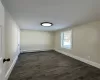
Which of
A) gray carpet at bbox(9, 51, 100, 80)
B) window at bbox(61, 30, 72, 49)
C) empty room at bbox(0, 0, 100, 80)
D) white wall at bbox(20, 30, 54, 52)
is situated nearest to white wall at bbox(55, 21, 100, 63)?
empty room at bbox(0, 0, 100, 80)

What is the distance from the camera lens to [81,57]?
4445mm

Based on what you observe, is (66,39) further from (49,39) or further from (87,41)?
(87,41)

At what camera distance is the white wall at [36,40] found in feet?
23.5

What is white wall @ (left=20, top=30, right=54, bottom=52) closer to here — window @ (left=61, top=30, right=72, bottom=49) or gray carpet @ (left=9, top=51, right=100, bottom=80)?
window @ (left=61, top=30, right=72, bottom=49)

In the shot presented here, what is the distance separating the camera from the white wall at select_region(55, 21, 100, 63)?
358cm

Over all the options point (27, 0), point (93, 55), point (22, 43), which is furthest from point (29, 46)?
point (27, 0)

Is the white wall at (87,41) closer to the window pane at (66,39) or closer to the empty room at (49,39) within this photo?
the empty room at (49,39)

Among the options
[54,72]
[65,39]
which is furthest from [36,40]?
[54,72]

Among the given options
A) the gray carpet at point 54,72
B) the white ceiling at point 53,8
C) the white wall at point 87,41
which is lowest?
the gray carpet at point 54,72

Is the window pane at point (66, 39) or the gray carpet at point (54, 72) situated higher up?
the window pane at point (66, 39)

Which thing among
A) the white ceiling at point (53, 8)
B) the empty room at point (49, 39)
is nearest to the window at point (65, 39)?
the empty room at point (49, 39)

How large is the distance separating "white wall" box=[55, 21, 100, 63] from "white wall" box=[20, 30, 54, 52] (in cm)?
321

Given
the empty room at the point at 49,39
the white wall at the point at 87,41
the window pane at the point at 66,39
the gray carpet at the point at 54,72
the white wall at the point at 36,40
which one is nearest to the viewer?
the empty room at the point at 49,39

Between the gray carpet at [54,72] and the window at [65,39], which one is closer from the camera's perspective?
the gray carpet at [54,72]
